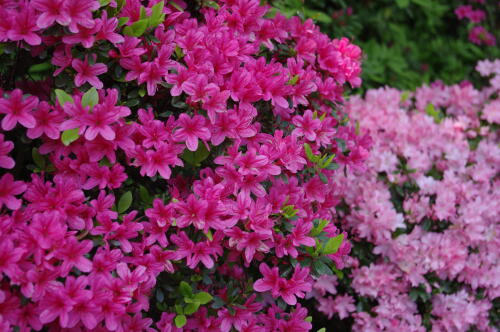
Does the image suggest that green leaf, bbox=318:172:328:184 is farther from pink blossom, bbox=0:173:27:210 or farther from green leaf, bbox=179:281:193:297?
pink blossom, bbox=0:173:27:210

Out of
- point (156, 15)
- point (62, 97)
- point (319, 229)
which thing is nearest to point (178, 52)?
point (156, 15)

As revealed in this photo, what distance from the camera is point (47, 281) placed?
4.75 ft

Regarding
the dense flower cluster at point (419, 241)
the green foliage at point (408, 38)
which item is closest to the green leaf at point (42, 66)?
the dense flower cluster at point (419, 241)

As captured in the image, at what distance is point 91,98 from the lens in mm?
1572

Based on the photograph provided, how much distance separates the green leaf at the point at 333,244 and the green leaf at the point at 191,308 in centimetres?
46

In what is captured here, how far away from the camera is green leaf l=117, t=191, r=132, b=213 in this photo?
1700mm

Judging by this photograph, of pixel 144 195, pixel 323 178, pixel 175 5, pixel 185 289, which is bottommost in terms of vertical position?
pixel 185 289

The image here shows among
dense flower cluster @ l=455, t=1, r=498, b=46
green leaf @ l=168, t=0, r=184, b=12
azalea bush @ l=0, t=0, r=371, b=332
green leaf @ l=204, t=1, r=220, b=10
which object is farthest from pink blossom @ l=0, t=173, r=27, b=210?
dense flower cluster @ l=455, t=1, r=498, b=46

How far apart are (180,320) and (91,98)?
744mm

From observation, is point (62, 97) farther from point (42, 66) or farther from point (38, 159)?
point (42, 66)

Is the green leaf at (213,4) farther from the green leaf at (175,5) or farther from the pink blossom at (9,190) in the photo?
the pink blossom at (9,190)

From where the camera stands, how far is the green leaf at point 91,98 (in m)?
1.57

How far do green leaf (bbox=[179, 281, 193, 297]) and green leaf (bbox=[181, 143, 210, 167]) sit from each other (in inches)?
15.5

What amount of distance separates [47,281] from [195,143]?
57cm
